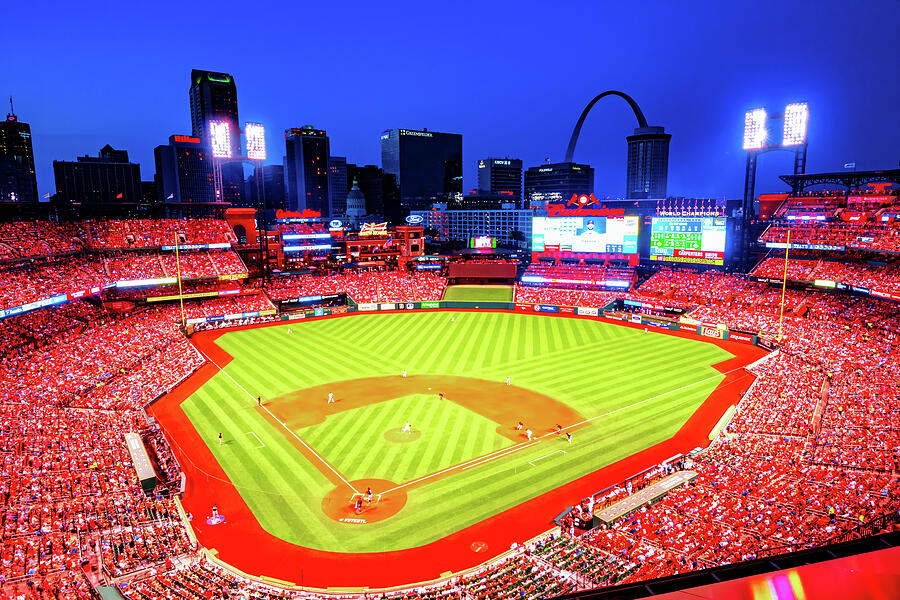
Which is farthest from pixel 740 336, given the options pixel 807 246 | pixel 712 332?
pixel 807 246

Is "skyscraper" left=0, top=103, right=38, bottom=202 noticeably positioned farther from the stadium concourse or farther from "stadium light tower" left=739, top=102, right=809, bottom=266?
"stadium light tower" left=739, top=102, right=809, bottom=266

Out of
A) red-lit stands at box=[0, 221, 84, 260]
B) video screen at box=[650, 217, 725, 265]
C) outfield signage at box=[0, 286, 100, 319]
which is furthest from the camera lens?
video screen at box=[650, 217, 725, 265]

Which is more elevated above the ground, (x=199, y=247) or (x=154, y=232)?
(x=154, y=232)

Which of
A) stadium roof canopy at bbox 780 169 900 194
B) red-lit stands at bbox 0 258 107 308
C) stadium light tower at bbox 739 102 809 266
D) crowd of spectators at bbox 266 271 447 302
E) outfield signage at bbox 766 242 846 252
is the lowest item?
crowd of spectators at bbox 266 271 447 302

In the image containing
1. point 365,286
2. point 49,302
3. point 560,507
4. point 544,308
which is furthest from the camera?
point 365,286

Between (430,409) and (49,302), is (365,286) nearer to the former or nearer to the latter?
(49,302)

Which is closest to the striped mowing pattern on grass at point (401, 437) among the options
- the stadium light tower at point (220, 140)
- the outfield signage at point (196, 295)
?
the outfield signage at point (196, 295)

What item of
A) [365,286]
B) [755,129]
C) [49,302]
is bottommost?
[365,286]

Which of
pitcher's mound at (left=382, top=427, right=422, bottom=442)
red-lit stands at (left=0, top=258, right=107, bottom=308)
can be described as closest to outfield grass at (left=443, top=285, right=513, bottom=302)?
→ red-lit stands at (left=0, top=258, right=107, bottom=308)
